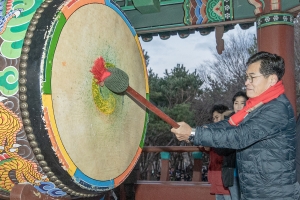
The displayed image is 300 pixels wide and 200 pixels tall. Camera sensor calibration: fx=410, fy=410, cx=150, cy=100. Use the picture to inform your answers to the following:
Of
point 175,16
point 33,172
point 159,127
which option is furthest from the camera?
point 159,127

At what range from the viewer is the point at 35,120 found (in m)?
1.25

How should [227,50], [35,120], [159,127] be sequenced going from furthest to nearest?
[227,50] < [159,127] < [35,120]

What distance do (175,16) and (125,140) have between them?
8.21 ft

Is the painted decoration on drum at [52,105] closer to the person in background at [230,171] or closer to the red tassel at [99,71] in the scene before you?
the red tassel at [99,71]

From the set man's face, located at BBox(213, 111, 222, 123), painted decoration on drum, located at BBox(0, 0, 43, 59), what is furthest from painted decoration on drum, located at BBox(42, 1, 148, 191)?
man's face, located at BBox(213, 111, 222, 123)

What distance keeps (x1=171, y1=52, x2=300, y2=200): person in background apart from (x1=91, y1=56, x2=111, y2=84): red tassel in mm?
376

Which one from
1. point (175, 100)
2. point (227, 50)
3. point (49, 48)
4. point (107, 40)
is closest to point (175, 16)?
point (107, 40)

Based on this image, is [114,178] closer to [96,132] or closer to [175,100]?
[96,132]

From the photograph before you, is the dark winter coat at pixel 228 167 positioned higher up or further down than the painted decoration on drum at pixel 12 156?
further down

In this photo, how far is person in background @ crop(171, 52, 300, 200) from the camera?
5.06ft

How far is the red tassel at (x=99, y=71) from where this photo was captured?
1.49 m

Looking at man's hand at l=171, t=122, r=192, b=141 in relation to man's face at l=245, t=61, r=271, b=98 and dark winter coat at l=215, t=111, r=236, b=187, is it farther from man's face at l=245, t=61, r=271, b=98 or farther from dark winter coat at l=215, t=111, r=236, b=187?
dark winter coat at l=215, t=111, r=236, b=187

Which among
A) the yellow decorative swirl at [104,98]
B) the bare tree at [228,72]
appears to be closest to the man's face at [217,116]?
the yellow decorative swirl at [104,98]

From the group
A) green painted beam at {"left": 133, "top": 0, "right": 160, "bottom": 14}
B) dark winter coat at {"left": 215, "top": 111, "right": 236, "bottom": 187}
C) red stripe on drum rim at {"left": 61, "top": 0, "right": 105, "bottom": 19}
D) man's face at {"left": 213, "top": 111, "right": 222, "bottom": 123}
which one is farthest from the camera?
green painted beam at {"left": 133, "top": 0, "right": 160, "bottom": 14}
